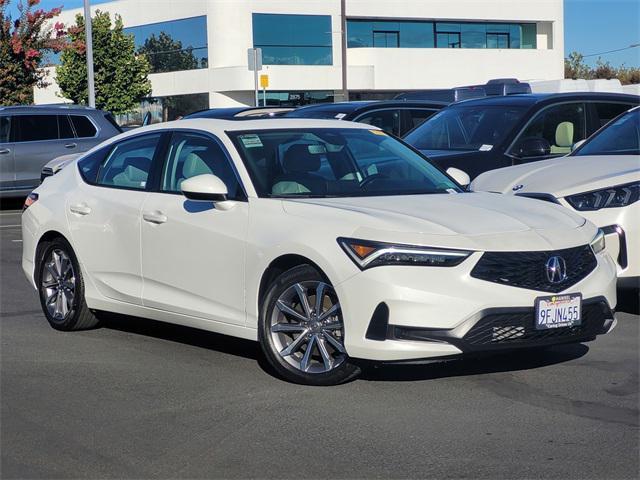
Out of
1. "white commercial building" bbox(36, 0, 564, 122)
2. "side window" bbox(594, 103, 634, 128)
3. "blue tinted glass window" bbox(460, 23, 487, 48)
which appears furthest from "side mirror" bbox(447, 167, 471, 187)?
"blue tinted glass window" bbox(460, 23, 487, 48)

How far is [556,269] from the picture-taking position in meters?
6.10

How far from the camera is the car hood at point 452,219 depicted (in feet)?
19.6

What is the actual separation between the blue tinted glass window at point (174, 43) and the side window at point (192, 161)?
45122mm

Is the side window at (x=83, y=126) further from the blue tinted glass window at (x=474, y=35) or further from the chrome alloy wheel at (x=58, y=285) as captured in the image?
the blue tinted glass window at (x=474, y=35)

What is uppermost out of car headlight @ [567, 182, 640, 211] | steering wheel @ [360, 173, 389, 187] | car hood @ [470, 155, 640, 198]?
steering wheel @ [360, 173, 389, 187]

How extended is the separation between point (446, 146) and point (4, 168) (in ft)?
32.4

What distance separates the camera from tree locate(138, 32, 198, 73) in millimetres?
52875

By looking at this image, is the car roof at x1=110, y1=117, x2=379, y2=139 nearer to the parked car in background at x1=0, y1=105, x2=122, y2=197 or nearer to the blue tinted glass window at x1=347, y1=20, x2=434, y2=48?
the parked car in background at x1=0, y1=105, x2=122, y2=197

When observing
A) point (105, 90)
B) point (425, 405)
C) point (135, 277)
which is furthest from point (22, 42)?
point (425, 405)

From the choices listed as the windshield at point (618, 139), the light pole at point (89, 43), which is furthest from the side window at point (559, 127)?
the light pole at point (89, 43)

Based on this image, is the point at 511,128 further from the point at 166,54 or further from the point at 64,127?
the point at 166,54

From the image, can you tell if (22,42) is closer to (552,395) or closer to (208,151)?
(208,151)

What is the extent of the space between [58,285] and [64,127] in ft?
38.8

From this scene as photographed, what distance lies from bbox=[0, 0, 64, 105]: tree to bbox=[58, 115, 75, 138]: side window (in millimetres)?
12938
